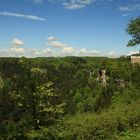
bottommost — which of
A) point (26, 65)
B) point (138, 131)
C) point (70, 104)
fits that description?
point (70, 104)

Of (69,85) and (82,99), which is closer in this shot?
(82,99)

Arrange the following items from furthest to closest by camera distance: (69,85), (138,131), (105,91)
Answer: (69,85) → (105,91) → (138,131)

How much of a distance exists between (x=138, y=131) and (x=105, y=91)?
7881cm

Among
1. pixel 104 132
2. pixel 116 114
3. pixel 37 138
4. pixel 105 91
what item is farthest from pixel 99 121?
pixel 105 91

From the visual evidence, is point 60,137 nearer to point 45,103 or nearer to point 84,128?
point 84,128

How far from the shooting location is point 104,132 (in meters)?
18.6

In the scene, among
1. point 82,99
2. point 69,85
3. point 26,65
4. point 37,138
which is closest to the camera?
point 37,138

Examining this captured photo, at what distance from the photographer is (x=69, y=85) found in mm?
176000

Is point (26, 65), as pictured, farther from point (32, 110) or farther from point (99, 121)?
point (99, 121)

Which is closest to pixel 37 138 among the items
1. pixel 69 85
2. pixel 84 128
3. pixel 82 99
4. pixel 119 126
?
pixel 84 128

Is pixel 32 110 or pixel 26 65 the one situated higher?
pixel 26 65

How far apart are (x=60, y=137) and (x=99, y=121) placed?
3144mm

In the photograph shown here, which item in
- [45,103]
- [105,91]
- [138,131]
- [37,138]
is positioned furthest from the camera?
[105,91]

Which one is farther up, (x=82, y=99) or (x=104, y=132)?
(x=104, y=132)
